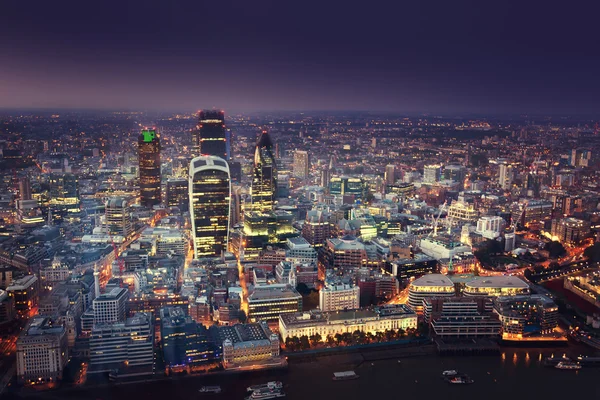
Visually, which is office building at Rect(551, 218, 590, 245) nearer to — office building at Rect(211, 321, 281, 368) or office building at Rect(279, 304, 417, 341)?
office building at Rect(279, 304, 417, 341)

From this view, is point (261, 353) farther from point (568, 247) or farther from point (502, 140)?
point (502, 140)

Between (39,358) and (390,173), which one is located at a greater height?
(390,173)

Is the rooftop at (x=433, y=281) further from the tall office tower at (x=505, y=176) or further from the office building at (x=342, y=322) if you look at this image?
the tall office tower at (x=505, y=176)

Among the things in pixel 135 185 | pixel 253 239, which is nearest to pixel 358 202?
pixel 253 239

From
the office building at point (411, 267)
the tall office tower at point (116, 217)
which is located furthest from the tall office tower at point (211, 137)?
the office building at point (411, 267)

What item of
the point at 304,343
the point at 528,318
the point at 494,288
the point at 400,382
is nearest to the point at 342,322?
the point at 304,343

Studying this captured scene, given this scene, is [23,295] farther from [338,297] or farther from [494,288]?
[494,288]

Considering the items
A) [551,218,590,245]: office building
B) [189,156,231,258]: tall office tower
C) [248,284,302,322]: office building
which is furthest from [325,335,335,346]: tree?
[551,218,590,245]: office building
